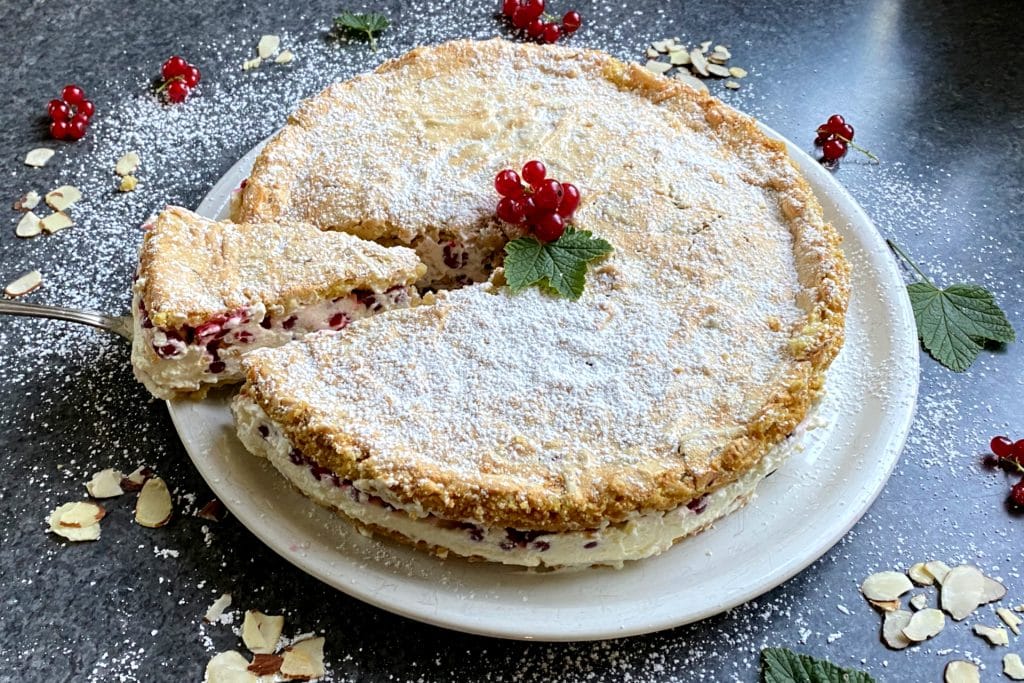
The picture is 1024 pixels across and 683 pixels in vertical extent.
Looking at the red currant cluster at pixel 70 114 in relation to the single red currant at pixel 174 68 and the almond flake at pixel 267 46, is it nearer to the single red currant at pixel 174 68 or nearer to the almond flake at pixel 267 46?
the single red currant at pixel 174 68

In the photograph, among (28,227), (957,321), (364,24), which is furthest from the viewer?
(364,24)

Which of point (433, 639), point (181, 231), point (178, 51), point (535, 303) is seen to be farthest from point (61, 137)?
point (433, 639)

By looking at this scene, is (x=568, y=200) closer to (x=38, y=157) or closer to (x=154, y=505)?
(x=154, y=505)

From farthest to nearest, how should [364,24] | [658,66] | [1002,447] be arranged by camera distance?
1. [364,24]
2. [658,66]
3. [1002,447]

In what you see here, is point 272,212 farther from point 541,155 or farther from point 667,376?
point 667,376

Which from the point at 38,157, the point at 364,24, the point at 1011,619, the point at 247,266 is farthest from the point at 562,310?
the point at 38,157

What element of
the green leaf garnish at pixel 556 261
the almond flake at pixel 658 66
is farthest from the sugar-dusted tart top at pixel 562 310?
the almond flake at pixel 658 66
